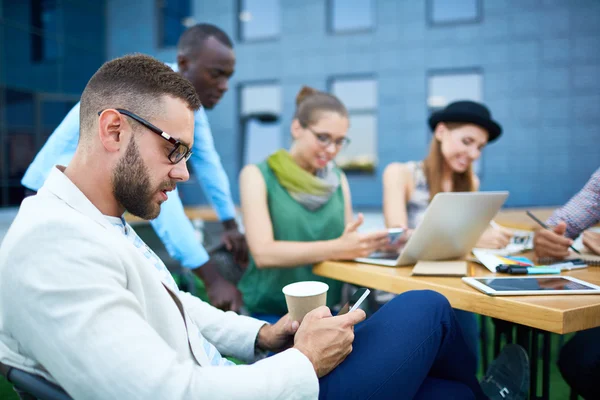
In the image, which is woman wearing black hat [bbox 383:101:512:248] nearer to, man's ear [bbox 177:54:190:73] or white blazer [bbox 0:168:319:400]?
man's ear [bbox 177:54:190:73]

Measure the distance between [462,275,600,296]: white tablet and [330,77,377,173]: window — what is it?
1068cm

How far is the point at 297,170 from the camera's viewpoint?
2344mm

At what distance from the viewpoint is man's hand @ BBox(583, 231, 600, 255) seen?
6.68ft

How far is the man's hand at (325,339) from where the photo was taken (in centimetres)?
113

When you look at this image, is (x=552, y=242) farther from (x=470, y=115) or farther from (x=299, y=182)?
(x=299, y=182)

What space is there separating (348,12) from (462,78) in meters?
3.39

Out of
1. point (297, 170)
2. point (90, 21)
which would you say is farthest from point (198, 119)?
point (90, 21)

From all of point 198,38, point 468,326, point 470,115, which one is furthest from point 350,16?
point 468,326

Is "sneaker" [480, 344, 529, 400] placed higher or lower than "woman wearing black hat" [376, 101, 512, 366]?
lower

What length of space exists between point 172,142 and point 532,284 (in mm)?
1169

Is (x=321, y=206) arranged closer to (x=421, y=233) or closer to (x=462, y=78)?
(x=421, y=233)

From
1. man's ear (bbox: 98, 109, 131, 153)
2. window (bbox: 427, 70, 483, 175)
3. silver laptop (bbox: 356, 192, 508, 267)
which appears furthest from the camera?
window (bbox: 427, 70, 483, 175)

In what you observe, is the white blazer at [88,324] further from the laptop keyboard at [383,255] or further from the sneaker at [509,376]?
the laptop keyboard at [383,255]

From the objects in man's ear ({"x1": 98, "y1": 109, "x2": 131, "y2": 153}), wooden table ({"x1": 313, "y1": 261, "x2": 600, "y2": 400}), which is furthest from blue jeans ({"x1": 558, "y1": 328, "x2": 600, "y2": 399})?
man's ear ({"x1": 98, "y1": 109, "x2": 131, "y2": 153})
